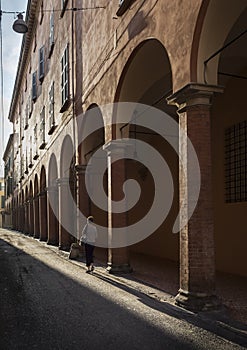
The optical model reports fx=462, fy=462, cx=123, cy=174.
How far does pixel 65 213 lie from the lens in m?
20.0

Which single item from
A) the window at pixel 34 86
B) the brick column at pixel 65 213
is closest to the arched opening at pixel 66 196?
the brick column at pixel 65 213

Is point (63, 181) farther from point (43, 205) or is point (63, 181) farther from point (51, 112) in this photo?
point (43, 205)

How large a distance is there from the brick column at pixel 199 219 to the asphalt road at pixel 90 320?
488mm

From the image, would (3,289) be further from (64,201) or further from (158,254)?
(64,201)

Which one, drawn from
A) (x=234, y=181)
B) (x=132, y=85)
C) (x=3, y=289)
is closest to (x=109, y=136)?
(x=132, y=85)

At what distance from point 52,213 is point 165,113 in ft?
35.6

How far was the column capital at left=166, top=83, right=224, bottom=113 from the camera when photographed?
7574 mm

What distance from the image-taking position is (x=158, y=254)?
16.7 m

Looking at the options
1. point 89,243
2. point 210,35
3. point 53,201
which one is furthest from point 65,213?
point 210,35

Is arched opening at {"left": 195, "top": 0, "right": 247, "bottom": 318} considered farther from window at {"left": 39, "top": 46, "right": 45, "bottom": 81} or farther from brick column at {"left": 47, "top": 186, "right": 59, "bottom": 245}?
window at {"left": 39, "top": 46, "right": 45, "bottom": 81}

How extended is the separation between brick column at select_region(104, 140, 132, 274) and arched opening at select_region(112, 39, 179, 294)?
15.6 inches

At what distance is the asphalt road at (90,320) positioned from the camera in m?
Result: 5.90

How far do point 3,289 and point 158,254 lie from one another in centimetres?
759

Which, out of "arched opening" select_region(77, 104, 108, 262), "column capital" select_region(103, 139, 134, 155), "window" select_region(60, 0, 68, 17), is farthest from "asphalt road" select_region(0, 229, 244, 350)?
"window" select_region(60, 0, 68, 17)
